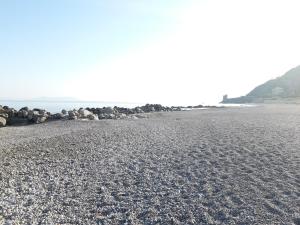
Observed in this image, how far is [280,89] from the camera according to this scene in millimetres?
176000

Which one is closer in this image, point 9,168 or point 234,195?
point 234,195

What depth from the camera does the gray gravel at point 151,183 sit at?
9.55 metres

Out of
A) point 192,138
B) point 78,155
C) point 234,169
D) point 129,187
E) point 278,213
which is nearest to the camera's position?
point 278,213

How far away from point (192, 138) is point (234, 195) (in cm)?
1175

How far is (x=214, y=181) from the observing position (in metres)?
12.3

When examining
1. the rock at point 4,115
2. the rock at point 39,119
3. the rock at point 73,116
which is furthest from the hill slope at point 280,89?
the rock at point 4,115

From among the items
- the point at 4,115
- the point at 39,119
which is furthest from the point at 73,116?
the point at 4,115

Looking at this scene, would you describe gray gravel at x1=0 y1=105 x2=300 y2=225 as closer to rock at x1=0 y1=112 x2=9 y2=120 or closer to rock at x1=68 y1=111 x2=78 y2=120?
rock at x1=68 y1=111 x2=78 y2=120

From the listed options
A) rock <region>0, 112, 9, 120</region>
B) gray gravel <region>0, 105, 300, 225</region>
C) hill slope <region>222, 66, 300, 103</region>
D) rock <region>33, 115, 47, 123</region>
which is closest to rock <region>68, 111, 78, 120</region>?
rock <region>33, 115, 47, 123</region>

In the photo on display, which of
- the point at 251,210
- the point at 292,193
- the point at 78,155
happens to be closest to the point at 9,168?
the point at 78,155

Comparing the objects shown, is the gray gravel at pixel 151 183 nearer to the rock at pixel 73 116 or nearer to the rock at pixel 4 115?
the rock at pixel 73 116

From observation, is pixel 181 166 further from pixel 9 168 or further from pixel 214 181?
pixel 9 168

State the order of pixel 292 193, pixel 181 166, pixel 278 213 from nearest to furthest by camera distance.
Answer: pixel 278 213 → pixel 292 193 → pixel 181 166

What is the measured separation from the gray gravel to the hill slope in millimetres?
148463
